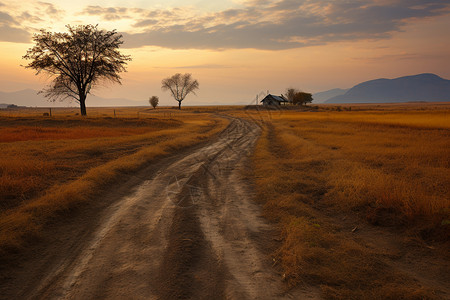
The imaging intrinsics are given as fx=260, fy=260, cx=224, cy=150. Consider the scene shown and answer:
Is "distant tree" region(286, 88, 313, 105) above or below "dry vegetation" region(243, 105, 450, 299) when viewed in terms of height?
above

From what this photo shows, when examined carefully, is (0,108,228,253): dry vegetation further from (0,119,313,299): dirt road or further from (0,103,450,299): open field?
(0,119,313,299): dirt road

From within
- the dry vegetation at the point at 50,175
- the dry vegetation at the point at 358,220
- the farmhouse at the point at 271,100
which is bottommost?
the dry vegetation at the point at 358,220

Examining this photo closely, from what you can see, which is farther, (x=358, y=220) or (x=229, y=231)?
(x=358, y=220)

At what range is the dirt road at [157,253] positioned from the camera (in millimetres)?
4266

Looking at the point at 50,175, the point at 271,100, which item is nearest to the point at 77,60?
the point at 50,175

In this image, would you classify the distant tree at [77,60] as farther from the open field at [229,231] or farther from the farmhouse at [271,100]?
the farmhouse at [271,100]

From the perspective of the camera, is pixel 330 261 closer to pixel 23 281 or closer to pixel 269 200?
pixel 269 200

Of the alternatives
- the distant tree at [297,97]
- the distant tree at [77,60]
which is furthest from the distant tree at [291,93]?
the distant tree at [77,60]

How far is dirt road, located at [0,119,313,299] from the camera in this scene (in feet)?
14.0

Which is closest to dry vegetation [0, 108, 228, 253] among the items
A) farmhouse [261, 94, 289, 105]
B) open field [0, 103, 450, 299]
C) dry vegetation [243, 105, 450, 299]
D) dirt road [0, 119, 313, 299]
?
open field [0, 103, 450, 299]

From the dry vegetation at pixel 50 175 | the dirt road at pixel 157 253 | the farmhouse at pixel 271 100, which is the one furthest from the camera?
the farmhouse at pixel 271 100

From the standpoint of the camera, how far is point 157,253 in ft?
17.7

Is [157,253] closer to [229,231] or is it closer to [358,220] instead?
[229,231]

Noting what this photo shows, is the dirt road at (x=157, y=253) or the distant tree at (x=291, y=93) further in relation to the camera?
the distant tree at (x=291, y=93)
